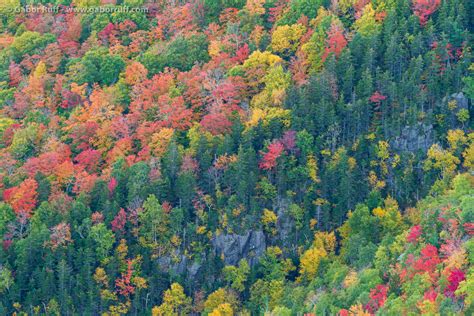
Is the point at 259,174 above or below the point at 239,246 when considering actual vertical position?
above

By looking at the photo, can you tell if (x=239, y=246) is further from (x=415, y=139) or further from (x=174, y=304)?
(x=415, y=139)

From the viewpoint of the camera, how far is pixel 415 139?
178 m

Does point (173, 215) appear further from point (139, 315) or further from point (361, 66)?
point (361, 66)

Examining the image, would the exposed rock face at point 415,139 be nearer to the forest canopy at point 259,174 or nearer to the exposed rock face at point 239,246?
the forest canopy at point 259,174

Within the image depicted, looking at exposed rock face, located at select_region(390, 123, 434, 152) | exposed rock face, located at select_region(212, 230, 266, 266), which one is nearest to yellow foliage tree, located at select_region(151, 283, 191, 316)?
exposed rock face, located at select_region(212, 230, 266, 266)

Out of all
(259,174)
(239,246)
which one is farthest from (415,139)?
(239,246)

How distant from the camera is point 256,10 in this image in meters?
197

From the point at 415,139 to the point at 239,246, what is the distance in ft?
76.6

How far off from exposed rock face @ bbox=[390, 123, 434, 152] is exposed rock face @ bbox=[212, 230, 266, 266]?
1874 cm

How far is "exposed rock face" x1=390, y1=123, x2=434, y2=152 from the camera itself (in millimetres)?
178250

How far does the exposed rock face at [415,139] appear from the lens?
178250 mm

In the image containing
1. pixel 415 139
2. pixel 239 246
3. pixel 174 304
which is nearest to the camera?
pixel 174 304

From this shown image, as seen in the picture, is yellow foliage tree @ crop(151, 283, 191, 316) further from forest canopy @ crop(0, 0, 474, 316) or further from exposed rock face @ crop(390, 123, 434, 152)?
exposed rock face @ crop(390, 123, 434, 152)

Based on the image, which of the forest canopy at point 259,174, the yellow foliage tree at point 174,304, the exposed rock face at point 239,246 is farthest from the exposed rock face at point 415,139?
the yellow foliage tree at point 174,304
